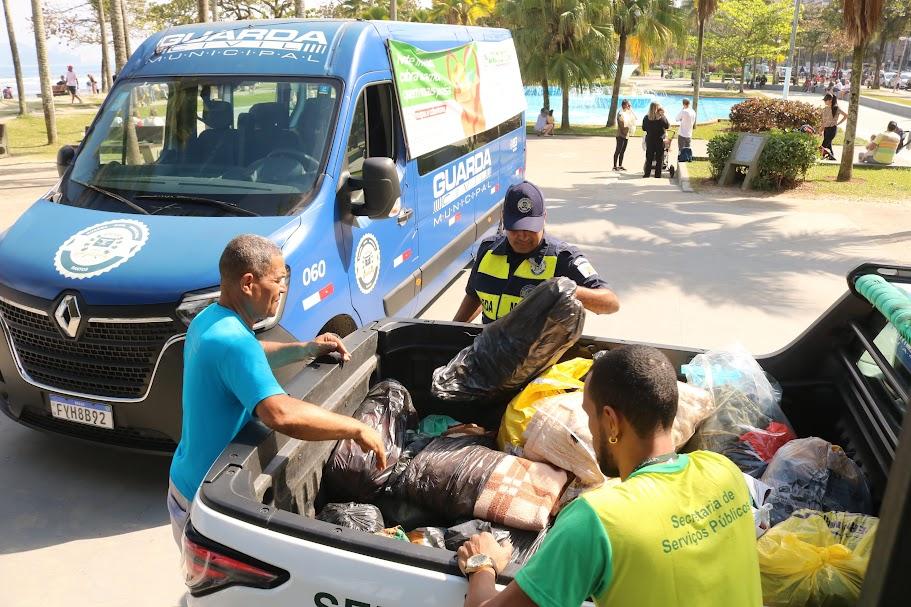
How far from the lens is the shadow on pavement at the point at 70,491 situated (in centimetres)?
436

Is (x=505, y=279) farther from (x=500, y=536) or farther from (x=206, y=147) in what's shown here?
(x=206, y=147)

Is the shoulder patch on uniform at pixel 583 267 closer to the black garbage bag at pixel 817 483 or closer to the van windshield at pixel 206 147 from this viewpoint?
the black garbage bag at pixel 817 483

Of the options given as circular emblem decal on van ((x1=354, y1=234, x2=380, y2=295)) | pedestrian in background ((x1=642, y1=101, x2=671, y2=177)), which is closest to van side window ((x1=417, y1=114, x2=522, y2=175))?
circular emblem decal on van ((x1=354, y1=234, x2=380, y2=295))

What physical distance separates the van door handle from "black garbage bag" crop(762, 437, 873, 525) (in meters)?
3.66

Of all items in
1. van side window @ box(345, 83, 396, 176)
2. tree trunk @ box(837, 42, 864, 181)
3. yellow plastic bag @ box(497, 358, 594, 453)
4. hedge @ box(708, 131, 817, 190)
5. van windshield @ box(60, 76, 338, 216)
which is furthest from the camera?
tree trunk @ box(837, 42, 864, 181)

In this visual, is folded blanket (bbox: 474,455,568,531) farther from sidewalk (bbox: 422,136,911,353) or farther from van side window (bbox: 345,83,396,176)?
sidewalk (bbox: 422,136,911,353)

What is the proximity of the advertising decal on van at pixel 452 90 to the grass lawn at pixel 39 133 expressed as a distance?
1456 centimetres

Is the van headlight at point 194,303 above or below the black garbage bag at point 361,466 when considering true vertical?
above

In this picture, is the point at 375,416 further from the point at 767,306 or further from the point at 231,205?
the point at 767,306

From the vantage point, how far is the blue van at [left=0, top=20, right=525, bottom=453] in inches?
→ 168

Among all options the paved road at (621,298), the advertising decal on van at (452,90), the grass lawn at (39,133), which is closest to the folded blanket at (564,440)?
the paved road at (621,298)

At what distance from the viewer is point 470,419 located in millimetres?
3758

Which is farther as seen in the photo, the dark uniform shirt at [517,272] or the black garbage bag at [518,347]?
the dark uniform shirt at [517,272]

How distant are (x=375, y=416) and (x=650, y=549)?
1.85 metres
